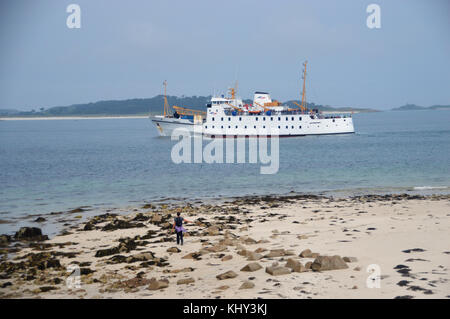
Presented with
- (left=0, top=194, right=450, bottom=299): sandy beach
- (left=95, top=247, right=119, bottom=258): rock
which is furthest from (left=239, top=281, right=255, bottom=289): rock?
(left=95, top=247, right=119, bottom=258): rock

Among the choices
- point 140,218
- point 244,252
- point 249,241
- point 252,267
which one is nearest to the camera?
point 252,267

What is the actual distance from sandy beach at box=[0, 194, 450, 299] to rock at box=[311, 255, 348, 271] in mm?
21

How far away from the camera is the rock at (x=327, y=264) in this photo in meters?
8.59

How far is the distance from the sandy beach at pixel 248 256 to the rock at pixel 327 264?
21 millimetres

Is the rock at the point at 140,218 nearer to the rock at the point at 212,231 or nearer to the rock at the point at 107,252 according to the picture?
the rock at the point at 212,231

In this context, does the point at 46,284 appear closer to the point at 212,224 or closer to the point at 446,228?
the point at 212,224

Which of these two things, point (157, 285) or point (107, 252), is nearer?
point (157, 285)

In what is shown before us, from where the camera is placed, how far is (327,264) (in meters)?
8.62

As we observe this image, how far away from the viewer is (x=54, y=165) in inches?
1480

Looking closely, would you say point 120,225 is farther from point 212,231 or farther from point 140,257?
point 140,257

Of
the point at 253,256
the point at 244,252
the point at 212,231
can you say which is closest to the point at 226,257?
the point at 244,252

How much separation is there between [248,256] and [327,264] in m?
2.13

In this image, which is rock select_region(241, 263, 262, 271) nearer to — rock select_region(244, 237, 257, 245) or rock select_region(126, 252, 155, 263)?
rock select_region(244, 237, 257, 245)
